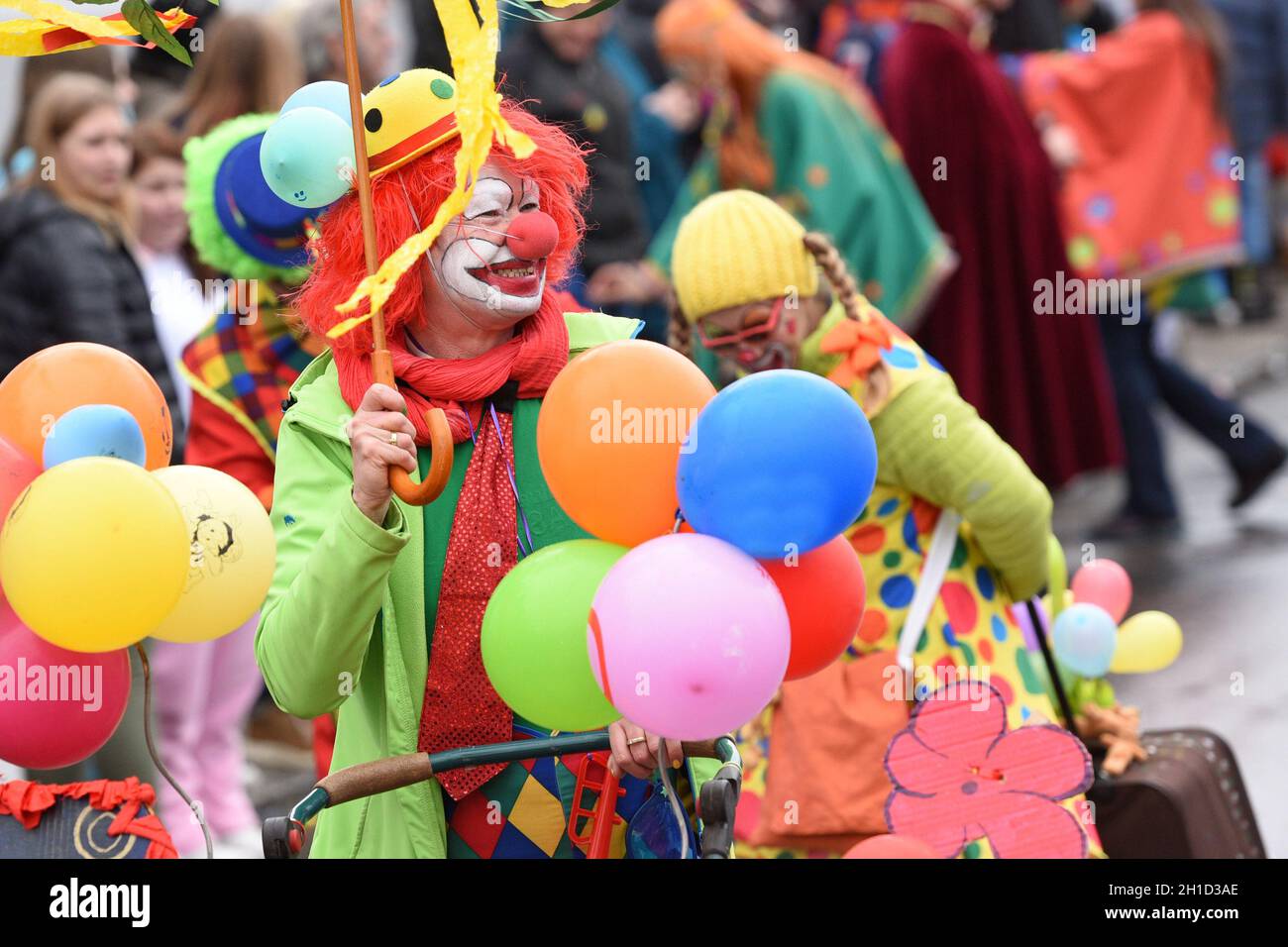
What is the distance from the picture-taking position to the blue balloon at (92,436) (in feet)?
9.20

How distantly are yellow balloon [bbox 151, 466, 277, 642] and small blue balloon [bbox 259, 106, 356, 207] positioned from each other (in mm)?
450

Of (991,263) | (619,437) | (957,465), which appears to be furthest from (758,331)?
(991,263)

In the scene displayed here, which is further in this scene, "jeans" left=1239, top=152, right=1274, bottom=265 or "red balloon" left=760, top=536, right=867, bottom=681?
"jeans" left=1239, top=152, right=1274, bottom=265

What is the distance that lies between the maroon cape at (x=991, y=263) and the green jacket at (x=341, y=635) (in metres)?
5.13

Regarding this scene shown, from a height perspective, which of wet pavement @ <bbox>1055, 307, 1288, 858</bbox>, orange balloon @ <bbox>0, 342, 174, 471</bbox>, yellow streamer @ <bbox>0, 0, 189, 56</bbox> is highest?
yellow streamer @ <bbox>0, 0, 189, 56</bbox>

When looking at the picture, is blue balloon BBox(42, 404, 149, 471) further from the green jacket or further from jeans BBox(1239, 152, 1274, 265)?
jeans BBox(1239, 152, 1274, 265)

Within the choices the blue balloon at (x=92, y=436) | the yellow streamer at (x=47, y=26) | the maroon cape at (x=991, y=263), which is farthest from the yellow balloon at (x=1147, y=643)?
the maroon cape at (x=991, y=263)

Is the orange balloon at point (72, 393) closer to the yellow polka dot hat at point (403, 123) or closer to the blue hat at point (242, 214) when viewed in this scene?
the yellow polka dot hat at point (403, 123)

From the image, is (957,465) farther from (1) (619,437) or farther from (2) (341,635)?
(2) (341,635)

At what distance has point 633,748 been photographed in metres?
2.61

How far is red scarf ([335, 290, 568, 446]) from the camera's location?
2855 mm

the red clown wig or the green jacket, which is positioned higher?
the red clown wig


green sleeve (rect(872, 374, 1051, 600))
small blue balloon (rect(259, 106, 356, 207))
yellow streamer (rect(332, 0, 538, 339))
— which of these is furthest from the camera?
green sleeve (rect(872, 374, 1051, 600))

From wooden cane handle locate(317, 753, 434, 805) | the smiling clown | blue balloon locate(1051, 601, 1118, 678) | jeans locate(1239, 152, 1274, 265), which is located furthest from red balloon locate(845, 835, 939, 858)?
jeans locate(1239, 152, 1274, 265)
